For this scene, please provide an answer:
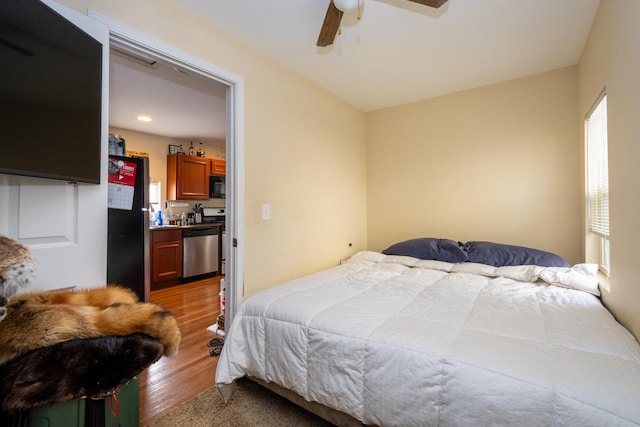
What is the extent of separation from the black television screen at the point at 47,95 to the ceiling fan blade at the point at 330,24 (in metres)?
1.13

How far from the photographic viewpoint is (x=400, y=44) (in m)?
2.21

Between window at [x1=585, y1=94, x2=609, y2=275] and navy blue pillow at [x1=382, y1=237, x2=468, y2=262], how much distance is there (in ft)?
3.04

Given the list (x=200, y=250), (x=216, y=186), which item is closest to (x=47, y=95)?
(x=200, y=250)

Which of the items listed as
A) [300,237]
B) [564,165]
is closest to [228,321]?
[300,237]

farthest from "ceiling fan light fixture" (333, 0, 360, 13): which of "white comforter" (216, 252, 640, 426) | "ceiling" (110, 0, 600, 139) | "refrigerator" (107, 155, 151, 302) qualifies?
"refrigerator" (107, 155, 151, 302)

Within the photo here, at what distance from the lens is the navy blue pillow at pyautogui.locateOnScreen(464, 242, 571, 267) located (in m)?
2.33

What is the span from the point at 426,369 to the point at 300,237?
1.74 m

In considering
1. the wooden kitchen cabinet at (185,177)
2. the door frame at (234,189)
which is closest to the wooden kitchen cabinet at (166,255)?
the wooden kitchen cabinet at (185,177)

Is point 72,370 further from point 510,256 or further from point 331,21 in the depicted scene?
point 510,256

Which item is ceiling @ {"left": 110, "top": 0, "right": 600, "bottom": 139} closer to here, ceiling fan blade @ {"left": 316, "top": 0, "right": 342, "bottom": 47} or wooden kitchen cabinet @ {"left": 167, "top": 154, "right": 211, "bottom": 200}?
ceiling fan blade @ {"left": 316, "top": 0, "right": 342, "bottom": 47}

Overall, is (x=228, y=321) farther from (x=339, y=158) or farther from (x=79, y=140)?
(x=339, y=158)

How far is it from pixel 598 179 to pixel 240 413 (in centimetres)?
287

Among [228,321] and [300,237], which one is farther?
[300,237]

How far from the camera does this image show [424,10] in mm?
1819
